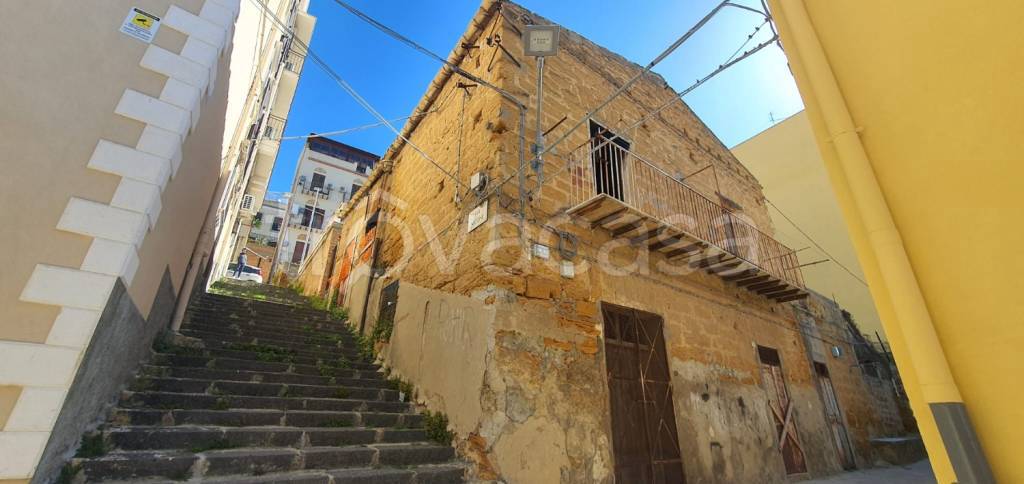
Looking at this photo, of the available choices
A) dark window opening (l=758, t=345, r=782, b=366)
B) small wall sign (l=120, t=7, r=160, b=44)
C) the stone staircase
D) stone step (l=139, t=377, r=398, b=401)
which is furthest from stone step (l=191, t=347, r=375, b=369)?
dark window opening (l=758, t=345, r=782, b=366)

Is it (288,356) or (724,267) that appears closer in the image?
(288,356)

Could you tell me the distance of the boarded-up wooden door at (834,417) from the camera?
25.8ft

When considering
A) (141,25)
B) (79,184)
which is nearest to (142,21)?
(141,25)

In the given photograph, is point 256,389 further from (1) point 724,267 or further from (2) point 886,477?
(2) point 886,477

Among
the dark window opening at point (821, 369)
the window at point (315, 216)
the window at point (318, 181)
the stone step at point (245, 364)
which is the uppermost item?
the window at point (318, 181)

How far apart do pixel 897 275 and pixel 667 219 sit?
5.32 meters

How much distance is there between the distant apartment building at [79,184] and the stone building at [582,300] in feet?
9.41

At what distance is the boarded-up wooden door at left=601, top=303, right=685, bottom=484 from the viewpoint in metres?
4.59

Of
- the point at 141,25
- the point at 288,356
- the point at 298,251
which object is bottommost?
the point at 288,356

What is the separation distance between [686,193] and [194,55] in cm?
725

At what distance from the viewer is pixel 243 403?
4309 millimetres

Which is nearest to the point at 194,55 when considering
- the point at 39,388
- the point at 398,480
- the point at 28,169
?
the point at 28,169

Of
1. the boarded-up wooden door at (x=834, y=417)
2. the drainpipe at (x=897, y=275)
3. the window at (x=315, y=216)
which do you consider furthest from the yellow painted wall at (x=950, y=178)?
the window at (x=315, y=216)

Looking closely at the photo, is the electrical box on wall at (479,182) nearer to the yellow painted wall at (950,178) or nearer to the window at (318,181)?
the yellow painted wall at (950,178)
